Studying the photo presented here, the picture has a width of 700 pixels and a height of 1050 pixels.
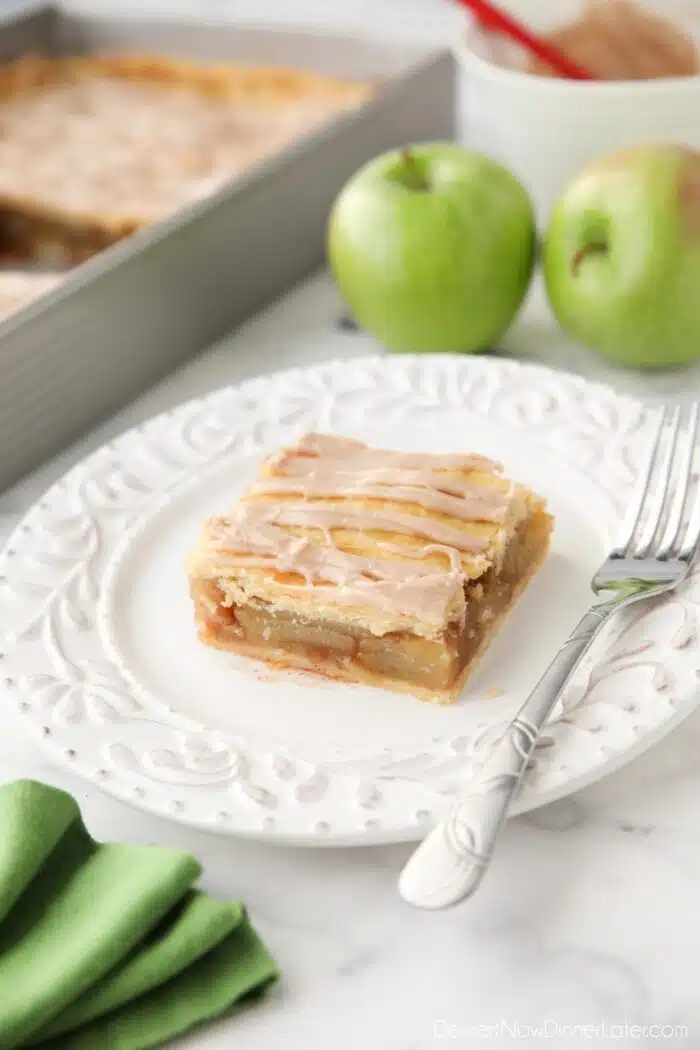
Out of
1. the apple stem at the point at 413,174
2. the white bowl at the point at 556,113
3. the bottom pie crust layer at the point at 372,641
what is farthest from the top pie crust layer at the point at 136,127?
the bottom pie crust layer at the point at 372,641

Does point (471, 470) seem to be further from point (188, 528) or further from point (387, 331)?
point (387, 331)

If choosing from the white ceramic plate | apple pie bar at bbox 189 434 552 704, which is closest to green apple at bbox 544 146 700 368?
the white ceramic plate

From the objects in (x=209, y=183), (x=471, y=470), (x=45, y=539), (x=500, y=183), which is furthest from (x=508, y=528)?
(x=209, y=183)

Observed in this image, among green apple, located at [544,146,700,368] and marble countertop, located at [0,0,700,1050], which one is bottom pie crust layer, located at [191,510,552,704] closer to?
marble countertop, located at [0,0,700,1050]

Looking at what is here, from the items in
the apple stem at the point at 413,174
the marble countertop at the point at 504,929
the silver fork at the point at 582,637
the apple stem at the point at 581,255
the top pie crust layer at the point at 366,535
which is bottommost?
the marble countertop at the point at 504,929

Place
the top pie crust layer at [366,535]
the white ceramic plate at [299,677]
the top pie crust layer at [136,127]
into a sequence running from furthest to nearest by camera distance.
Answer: the top pie crust layer at [136,127] → the top pie crust layer at [366,535] → the white ceramic plate at [299,677]

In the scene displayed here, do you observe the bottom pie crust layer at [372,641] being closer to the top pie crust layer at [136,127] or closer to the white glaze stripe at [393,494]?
the white glaze stripe at [393,494]

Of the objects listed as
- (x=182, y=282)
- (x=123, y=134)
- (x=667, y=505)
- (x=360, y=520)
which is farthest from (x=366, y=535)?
(x=123, y=134)
